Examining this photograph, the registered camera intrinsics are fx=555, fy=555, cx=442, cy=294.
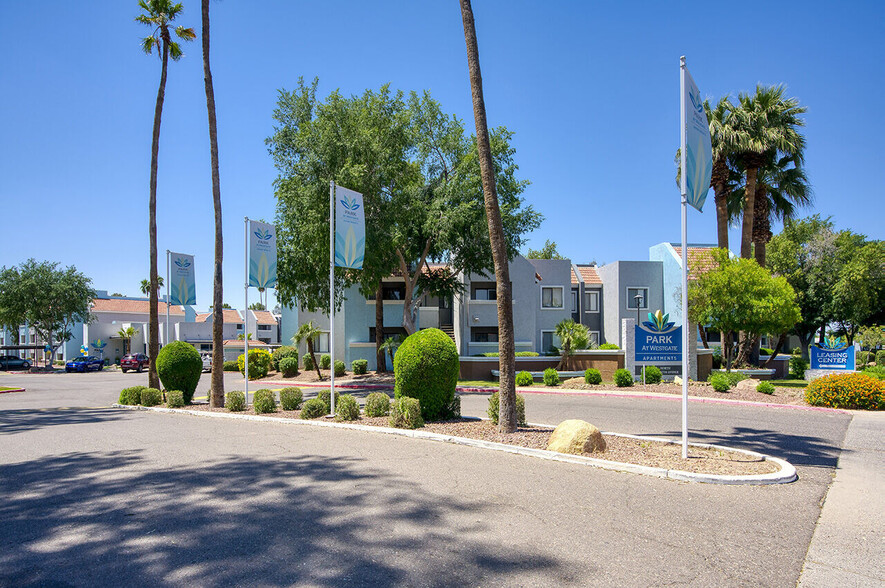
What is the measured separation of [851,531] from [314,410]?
11.2m

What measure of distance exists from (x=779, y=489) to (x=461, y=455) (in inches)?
181

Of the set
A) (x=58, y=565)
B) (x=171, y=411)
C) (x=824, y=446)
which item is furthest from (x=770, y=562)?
(x=171, y=411)

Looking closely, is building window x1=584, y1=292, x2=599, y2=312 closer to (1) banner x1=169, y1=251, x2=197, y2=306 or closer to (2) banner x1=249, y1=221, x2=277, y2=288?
(2) banner x1=249, y1=221, x2=277, y2=288

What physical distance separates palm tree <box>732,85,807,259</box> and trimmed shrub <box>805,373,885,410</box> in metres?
12.9

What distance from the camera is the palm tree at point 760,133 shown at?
27.0 m

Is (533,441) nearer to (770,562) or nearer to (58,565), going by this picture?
(770,562)

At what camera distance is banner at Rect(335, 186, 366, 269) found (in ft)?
45.1

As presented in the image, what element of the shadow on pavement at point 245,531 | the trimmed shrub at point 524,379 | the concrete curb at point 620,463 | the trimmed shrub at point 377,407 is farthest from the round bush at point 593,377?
the shadow on pavement at point 245,531

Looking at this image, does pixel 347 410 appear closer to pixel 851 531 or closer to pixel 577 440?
pixel 577 440

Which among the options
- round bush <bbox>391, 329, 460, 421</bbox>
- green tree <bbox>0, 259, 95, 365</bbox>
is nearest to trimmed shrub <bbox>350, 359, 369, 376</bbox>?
round bush <bbox>391, 329, 460, 421</bbox>

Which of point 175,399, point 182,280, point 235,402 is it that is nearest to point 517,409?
point 235,402

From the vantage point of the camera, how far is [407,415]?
11.7 meters

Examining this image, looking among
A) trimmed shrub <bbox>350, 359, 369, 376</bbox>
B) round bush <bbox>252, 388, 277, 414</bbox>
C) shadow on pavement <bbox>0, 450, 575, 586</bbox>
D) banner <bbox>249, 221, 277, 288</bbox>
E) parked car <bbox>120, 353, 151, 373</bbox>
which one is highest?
banner <bbox>249, 221, 277, 288</bbox>

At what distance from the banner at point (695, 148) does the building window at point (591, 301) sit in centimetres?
2861
